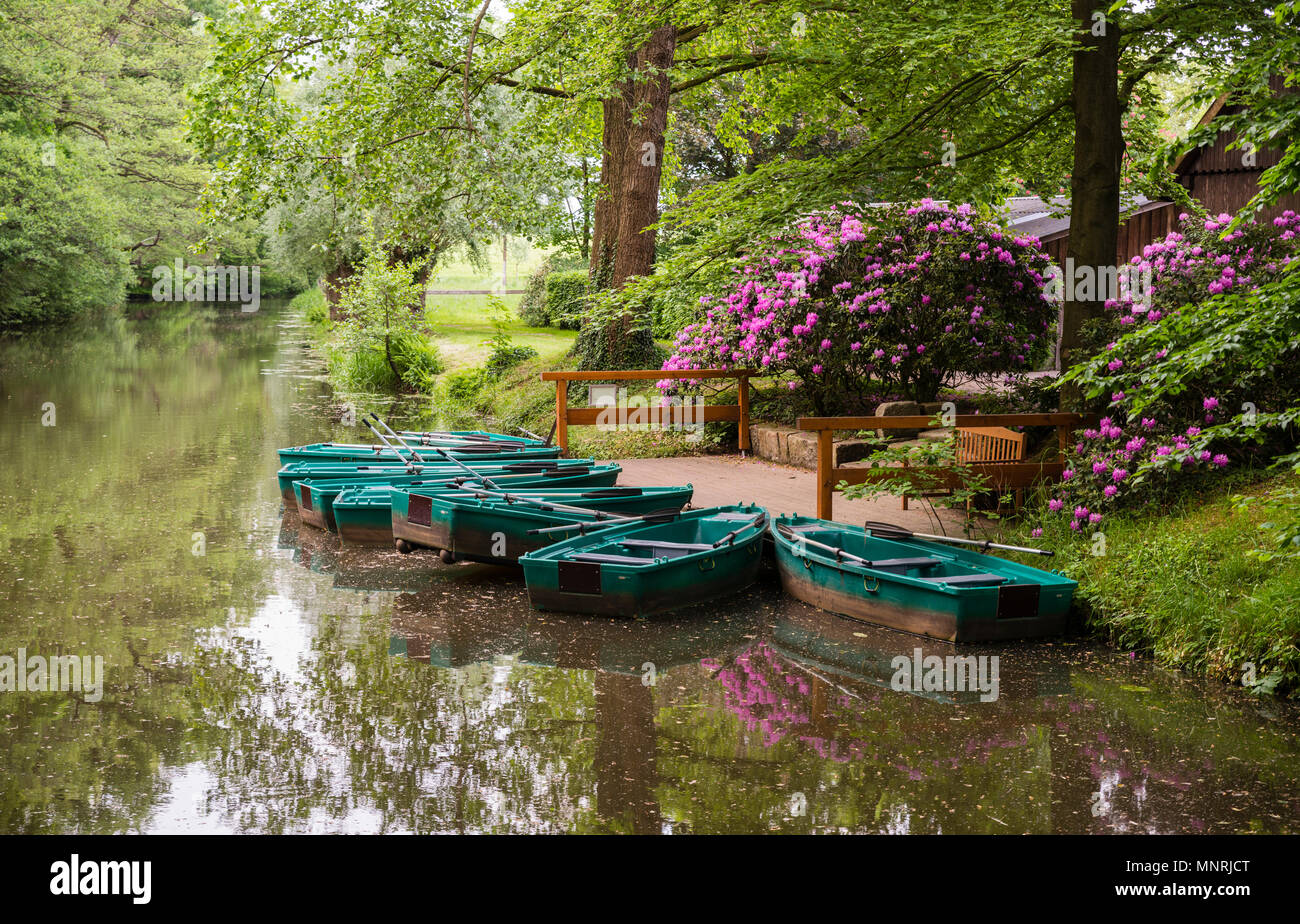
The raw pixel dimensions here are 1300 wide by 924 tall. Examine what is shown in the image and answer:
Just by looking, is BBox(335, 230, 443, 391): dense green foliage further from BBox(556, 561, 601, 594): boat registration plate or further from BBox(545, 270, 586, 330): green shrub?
BBox(556, 561, 601, 594): boat registration plate

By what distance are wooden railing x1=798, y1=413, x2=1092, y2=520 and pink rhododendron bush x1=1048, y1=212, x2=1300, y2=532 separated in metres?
0.22

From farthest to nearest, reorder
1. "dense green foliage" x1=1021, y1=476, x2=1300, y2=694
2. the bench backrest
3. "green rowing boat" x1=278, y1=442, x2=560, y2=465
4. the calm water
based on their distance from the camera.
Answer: "green rowing boat" x1=278, y1=442, x2=560, y2=465 → the bench backrest → "dense green foliage" x1=1021, y1=476, x2=1300, y2=694 → the calm water

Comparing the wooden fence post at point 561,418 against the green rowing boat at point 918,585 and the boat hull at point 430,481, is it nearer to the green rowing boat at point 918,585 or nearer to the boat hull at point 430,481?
the boat hull at point 430,481

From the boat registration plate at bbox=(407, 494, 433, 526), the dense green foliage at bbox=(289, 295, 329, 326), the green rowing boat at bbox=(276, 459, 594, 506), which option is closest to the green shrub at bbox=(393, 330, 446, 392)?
the green rowing boat at bbox=(276, 459, 594, 506)

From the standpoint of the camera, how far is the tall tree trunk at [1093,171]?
1009cm

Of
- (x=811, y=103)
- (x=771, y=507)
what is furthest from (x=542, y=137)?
(x=771, y=507)

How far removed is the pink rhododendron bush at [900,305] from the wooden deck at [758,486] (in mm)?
1278

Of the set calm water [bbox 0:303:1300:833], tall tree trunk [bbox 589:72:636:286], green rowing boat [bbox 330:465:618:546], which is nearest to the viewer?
calm water [bbox 0:303:1300:833]

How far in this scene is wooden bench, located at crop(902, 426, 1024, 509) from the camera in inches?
388

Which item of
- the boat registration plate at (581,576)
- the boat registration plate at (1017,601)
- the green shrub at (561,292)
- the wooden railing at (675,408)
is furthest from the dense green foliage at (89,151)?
the boat registration plate at (1017,601)

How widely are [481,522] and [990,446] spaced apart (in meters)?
4.44

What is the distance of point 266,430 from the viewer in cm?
1967

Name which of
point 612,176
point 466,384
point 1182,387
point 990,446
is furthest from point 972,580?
point 466,384

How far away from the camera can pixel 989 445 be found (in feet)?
34.4
